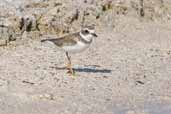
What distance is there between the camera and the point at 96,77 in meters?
13.0

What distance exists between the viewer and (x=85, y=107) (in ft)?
36.2

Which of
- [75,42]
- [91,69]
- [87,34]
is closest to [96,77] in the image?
[91,69]

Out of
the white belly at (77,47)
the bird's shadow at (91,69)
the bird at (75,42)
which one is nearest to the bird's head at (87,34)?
the bird at (75,42)

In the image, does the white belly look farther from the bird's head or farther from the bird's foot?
the bird's foot

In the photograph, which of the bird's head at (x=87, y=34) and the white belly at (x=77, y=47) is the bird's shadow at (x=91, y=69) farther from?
the bird's head at (x=87, y=34)

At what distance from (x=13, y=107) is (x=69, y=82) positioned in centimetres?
199

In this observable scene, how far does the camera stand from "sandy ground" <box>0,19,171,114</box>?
11156 mm

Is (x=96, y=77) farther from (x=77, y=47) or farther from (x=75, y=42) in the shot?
(x=75, y=42)

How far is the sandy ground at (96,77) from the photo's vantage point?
36.6 ft

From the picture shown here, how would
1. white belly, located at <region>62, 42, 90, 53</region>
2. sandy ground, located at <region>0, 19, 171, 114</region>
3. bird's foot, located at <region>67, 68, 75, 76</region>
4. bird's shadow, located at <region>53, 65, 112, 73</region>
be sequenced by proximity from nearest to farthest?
sandy ground, located at <region>0, 19, 171, 114</region> < bird's foot, located at <region>67, 68, 75, 76</region> < white belly, located at <region>62, 42, 90, 53</region> < bird's shadow, located at <region>53, 65, 112, 73</region>

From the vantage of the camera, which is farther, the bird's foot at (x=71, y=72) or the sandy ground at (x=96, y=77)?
the bird's foot at (x=71, y=72)

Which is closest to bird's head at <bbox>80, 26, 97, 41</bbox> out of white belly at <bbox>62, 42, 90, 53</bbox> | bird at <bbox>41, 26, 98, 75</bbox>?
bird at <bbox>41, 26, 98, 75</bbox>

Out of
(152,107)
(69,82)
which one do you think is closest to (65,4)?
(69,82)

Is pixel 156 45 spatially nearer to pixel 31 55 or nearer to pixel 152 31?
pixel 152 31
